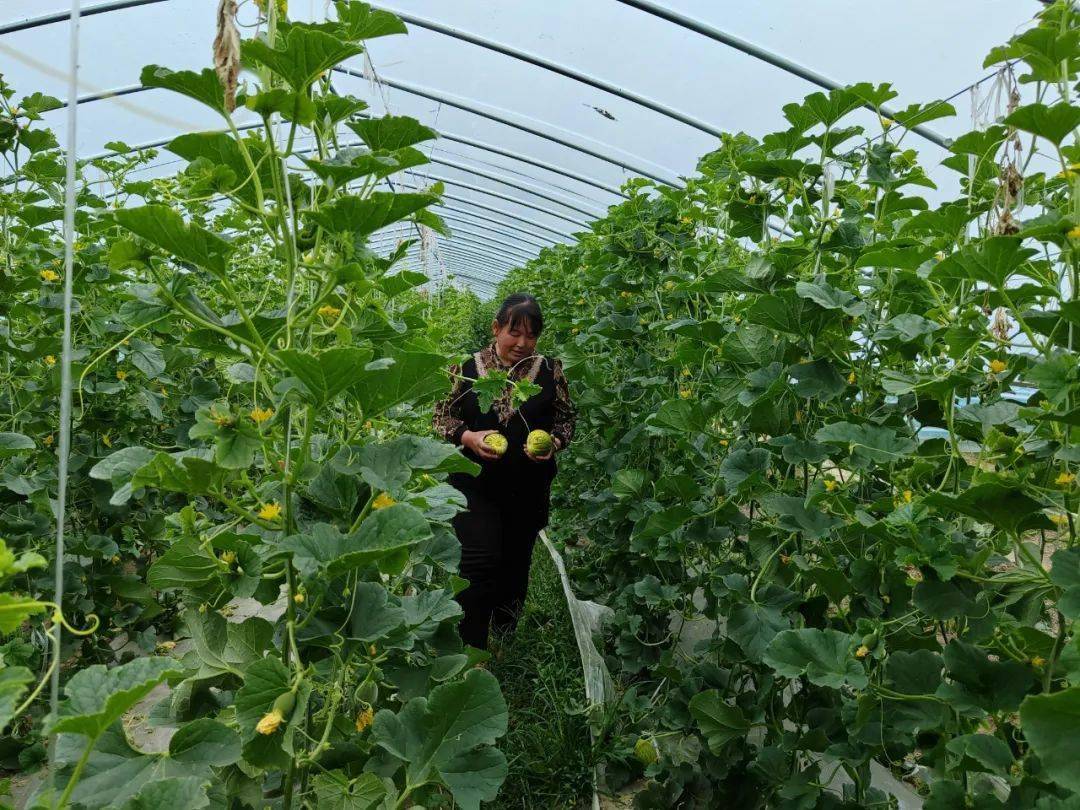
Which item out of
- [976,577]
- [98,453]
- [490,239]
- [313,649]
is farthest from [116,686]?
[490,239]

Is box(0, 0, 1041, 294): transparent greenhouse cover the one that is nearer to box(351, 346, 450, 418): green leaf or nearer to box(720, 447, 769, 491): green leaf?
box(351, 346, 450, 418): green leaf

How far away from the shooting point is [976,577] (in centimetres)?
126

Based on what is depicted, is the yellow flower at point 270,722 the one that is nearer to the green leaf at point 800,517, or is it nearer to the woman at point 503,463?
the green leaf at point 800,517

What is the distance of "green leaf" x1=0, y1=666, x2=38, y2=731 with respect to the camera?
60 centimetres

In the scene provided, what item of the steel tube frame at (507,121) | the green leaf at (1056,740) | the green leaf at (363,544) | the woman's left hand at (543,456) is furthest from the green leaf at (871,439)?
the steel tube frame at (507,121)

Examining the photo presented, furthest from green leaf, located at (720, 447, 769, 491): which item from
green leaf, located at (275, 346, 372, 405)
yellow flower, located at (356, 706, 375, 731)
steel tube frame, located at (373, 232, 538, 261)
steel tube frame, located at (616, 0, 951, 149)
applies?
steel tube frame, located at (373, 232, 538, 261)

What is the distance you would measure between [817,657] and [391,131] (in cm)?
119

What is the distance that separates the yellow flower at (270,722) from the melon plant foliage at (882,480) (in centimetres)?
85

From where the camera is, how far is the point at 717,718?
6.42 ft

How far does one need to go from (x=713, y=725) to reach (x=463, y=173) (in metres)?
10.1

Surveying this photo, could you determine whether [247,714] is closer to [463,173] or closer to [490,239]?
[463,173]

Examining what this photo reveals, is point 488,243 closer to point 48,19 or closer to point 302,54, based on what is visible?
point 48,19

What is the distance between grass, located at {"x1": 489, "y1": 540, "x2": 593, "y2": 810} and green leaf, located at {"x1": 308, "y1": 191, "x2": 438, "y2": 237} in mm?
2010

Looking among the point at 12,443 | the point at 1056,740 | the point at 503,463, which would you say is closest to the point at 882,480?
the point at 1056,740
